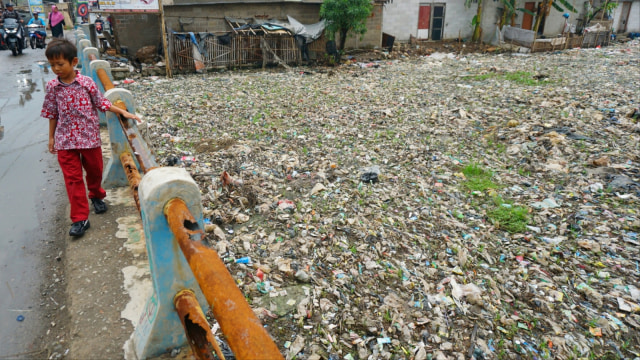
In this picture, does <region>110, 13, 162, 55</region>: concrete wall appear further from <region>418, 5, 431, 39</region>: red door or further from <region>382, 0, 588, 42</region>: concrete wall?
<region>418, 5, 431, 39</region>: red door

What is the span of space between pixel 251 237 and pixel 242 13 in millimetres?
12903

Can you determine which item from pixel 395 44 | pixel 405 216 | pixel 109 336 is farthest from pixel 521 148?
pixel 395 44

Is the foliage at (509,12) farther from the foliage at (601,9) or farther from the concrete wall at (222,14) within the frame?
the concrete wall at (222,14)

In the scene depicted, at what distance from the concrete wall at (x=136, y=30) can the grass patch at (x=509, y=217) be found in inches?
501

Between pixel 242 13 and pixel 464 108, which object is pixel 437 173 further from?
pixel 242 13

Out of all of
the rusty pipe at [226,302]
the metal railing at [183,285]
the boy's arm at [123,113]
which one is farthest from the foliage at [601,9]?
the rusty pipe at [226,302]

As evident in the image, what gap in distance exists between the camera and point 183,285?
1.76 metres

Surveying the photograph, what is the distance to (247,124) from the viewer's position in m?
7.80

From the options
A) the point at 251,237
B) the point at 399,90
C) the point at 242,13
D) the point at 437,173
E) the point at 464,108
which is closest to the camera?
the point at 251,237

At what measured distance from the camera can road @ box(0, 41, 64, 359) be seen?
2426 mm

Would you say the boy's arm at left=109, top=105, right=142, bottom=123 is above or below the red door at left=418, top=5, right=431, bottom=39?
below

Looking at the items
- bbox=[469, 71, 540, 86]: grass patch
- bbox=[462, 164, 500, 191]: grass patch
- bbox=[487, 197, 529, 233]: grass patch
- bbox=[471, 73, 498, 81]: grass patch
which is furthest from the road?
bbox=[469, 71, 540, 86]: grass patch

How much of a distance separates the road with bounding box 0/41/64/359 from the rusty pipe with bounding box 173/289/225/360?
3.82 feet

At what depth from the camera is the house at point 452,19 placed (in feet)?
61.5
